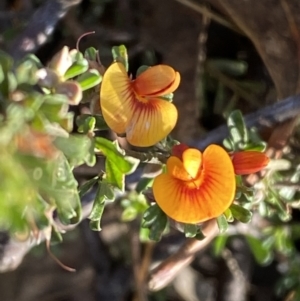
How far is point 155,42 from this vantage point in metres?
1.43

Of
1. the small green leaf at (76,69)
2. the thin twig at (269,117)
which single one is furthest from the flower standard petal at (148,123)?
the thin twig at (269,117)

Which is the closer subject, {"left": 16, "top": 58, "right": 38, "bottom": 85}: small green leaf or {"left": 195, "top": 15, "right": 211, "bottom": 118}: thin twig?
{"left": 16, "top": 58, "right": 38, "bottom": 85}: small green leaf

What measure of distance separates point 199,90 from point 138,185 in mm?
448

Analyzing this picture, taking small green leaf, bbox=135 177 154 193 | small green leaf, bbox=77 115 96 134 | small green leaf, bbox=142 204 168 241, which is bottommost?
small green leaf, bbox=135 177 154 193

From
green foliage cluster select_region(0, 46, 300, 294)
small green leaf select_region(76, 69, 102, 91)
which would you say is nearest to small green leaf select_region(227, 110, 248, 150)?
green foliage cluster select_region(0, 46, 300, 294)

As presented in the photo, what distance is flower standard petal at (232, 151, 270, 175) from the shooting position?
828 millimetres

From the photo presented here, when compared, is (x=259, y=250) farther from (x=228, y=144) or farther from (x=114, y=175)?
(x=114, y=175)

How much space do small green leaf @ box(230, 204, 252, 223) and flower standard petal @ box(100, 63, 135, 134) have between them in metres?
Answer: 0.21

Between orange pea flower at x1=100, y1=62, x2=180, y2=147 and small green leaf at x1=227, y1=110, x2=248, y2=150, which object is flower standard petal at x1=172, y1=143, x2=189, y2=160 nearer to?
orange pea flower at x1=100, y1=62, x2=180, y2=147

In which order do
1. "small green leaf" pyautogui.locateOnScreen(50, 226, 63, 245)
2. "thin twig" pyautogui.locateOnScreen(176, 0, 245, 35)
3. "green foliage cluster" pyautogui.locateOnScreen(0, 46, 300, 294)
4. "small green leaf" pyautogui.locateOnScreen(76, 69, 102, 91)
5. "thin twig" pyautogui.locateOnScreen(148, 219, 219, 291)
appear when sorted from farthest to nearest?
"thin twig" pyautogui.locateOnScreen(176, 0, 245, 35) → "thin twig" pyautogui.locateOnScreen(148, 219, 219, 291) → "small green leaf" pyautogui.locateOnScreen(50, 226, 63, 245) → "small green leaf" pyautogui.locateOnScreen(76, 69, 102, 91) → "green foliage cluster" pyautogui.locateOnScreen(0, 46, 300, 294)

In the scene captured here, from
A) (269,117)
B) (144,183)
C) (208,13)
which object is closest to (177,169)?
(144,183)

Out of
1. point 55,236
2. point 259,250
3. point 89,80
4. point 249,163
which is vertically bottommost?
point 259,250

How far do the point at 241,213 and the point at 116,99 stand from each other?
25cm

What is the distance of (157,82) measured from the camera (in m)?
0.79
